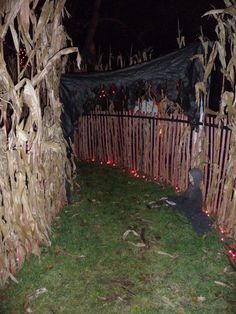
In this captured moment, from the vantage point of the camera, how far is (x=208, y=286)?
11.5 feet

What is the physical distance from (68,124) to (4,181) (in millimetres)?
1851

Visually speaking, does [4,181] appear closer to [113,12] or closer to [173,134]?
[173,134]

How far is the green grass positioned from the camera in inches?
130

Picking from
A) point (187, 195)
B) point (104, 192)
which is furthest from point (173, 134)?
point (104, 192)

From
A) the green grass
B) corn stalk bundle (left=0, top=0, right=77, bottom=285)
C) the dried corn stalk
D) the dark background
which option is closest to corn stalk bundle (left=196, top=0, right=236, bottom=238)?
the dried corn stalk

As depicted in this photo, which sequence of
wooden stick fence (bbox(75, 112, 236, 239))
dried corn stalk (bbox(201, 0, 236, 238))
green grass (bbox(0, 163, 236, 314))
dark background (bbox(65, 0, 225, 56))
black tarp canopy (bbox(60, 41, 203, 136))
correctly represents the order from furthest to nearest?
1. dark background (bbox(65, 0, 225, 56))
2. black tarp canopy (bbox(60, 41, 203, 136))
3. wooden stick fence (bbox(75, 112, 236, 239))
4. dried corn stalk (bbox(201, 0, 236, 238))
5. green grass (bbox(0, 163, 236, 314))

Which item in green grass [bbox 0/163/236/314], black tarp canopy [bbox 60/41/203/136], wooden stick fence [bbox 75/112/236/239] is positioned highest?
black tarp canopy [bbox 60/41/203/136]

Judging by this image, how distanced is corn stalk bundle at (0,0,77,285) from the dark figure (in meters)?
1.87

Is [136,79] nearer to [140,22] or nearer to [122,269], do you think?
[122,269]

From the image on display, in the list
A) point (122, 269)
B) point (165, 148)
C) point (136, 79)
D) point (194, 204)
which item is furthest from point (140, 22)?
point (122, 269)

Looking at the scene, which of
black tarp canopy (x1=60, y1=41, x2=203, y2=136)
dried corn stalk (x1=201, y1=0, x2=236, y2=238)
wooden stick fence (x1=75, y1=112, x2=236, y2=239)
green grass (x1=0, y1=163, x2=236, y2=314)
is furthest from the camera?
black tarp canopy (x1=60, y1=41, x2=203, y2=136)

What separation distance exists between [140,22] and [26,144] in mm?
12825

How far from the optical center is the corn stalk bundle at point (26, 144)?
3.35 metres

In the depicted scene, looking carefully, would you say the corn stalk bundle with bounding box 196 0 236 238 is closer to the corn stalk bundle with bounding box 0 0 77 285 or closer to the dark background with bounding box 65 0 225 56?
the corn stalk bundle with bounding box 0 0 77 285
